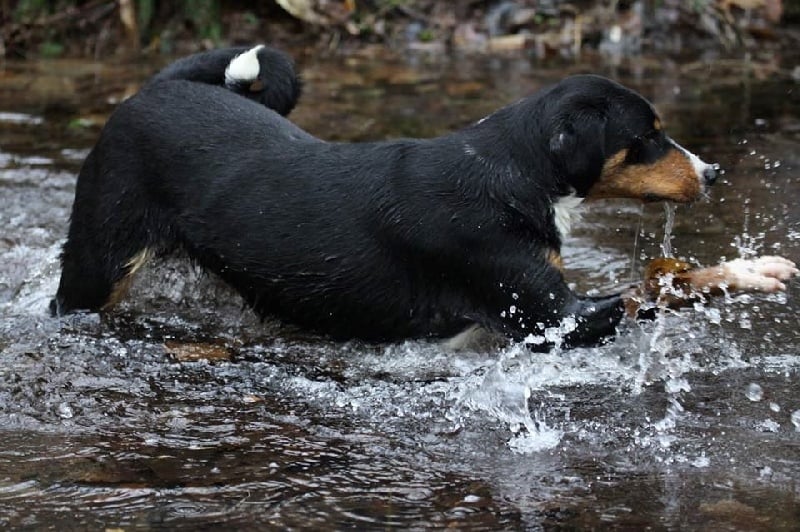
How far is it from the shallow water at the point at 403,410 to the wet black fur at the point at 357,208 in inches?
9.9

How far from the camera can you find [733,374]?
4879 mm

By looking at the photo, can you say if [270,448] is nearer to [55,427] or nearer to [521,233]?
[55,427]

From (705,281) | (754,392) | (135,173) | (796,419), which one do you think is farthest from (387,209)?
(796,419)

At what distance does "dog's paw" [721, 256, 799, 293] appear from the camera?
4.73 meters

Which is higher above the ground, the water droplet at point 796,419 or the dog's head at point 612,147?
the dog's head at point 612,147

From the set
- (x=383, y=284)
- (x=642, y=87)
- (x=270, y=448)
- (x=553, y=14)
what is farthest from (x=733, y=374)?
(x=553, y=14)

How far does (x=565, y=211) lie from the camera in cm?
475

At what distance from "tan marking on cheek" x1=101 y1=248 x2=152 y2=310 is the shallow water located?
139 mm

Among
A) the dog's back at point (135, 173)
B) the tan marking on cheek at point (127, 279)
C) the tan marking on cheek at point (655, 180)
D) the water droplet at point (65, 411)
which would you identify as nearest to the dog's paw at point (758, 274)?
the tan marking on cheek at point (655, 180)

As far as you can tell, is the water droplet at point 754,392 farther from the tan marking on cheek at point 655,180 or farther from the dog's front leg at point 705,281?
the tan marking on cheek at point 655,180

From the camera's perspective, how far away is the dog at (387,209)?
15.4 feet

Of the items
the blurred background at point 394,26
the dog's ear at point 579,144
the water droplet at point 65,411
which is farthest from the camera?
the blurred background at point 394,26

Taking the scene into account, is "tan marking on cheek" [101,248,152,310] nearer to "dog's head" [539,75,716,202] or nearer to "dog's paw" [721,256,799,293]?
"dog's head" [539,75,716,202]

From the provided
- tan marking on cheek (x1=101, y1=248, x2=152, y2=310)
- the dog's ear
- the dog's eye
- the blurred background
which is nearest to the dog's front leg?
the dog's eye
